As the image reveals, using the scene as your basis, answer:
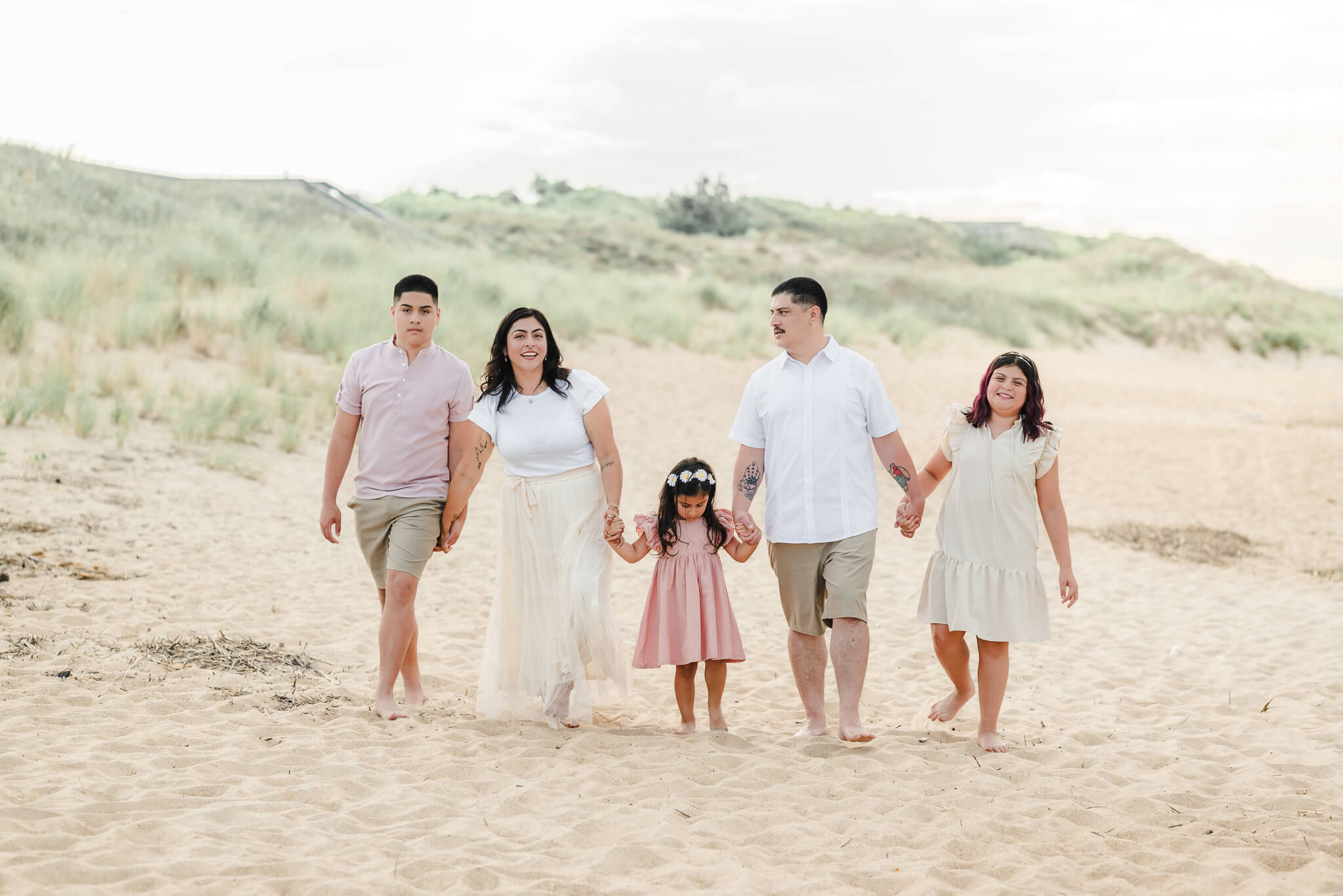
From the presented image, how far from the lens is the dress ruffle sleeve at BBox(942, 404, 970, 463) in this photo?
16.2ft

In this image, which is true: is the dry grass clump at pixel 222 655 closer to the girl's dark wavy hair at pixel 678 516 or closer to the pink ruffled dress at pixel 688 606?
the pink ruffled dress at pixel 688 606

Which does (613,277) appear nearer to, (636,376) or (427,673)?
(636,376)

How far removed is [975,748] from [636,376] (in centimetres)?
1297

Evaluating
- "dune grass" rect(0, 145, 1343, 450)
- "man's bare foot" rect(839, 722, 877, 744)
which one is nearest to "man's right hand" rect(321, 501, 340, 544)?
"man's bare foot" rect(839, 722, 877, 744)

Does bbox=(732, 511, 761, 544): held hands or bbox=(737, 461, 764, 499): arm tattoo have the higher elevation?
bbox=(737, 461, 764, 499): arm tattoo

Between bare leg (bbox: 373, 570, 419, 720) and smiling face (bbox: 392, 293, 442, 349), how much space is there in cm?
106

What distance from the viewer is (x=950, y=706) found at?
17.5ft

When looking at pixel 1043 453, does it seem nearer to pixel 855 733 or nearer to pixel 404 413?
pixel 855 733

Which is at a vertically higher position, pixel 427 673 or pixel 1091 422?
pixel 1091 422

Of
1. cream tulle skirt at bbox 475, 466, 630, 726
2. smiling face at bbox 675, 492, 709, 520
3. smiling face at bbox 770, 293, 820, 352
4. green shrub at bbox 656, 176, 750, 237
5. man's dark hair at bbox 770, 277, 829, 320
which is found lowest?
cream tulle skirt at bbox 475, 466, 630, 726

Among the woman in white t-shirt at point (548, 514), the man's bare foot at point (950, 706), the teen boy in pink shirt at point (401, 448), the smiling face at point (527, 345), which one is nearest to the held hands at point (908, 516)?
the man's bare foot at point (950, 706)

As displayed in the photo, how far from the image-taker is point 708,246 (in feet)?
128

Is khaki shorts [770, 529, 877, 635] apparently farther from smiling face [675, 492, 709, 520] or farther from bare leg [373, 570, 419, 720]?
bare leg [373, 570, 419, 720]

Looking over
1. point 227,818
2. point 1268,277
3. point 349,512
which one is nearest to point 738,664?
point 227,818
